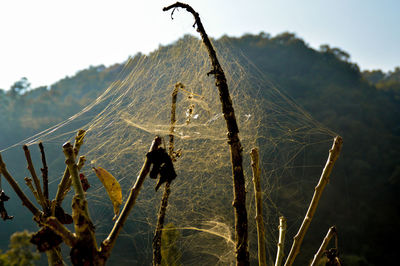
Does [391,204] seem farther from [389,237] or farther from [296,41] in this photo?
[296,41]

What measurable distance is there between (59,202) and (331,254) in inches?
16.6

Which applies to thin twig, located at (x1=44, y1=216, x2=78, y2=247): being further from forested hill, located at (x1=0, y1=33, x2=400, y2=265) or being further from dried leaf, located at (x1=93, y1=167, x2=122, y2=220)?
forested hill, located at (x1=0, y1=33, x2=400, y2=265)

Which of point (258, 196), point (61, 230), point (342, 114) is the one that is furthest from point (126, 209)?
point (342, 114)

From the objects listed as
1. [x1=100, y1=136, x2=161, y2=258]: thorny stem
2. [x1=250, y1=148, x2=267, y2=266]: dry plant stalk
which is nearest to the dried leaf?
[x1=100, y1=136, x2=161, y2=258]: thorny stem

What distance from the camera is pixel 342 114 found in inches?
681

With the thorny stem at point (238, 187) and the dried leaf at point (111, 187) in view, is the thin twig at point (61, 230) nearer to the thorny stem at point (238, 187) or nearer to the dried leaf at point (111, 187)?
the dried leaf at point (111, 187)

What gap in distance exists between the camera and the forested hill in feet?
40.0

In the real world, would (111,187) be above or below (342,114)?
above

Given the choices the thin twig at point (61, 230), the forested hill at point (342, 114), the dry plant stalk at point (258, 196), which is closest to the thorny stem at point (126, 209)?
the thin twig at point (61, 230)

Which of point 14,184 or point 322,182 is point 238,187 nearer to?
point 322,182

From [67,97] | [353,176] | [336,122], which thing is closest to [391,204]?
[353,176]

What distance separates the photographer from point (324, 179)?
51cm

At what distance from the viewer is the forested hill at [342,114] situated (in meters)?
12.2

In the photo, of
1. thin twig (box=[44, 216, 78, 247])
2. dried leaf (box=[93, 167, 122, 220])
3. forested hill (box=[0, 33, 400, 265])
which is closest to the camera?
thin twig (box=[44, 216, 78, 247])
